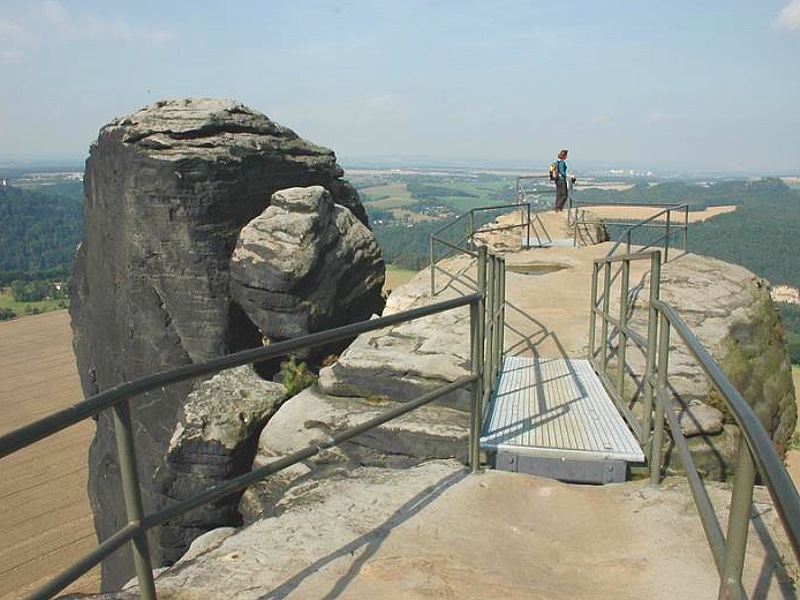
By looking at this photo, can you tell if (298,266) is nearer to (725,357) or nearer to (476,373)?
(725,357)

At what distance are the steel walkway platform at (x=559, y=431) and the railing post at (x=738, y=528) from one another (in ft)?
7.23

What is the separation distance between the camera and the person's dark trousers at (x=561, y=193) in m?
18.1

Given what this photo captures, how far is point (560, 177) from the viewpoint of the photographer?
17.9 metres

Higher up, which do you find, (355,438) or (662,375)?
(662,375)

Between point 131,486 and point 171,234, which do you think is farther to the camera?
point 171,234

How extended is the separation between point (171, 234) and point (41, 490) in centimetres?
2229

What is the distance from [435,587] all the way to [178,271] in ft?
30.5

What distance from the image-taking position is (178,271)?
36.2 ft

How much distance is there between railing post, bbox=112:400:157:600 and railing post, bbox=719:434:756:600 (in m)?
1.82

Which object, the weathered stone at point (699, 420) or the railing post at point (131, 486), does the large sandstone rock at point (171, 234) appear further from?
the railing post at point (131, 486)

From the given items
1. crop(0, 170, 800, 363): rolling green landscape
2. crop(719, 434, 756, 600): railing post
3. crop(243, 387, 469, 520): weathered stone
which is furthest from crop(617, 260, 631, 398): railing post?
crop(0, 170, 800, 363): rolling green landscape

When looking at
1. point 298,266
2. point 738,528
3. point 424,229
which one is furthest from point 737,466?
point 424,229

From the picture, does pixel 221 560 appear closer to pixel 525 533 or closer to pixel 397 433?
pixel 525 533

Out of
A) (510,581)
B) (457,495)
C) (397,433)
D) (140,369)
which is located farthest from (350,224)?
(510,581)
